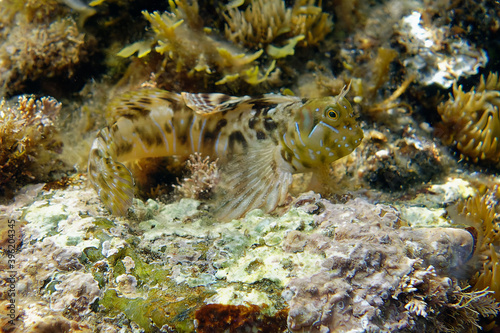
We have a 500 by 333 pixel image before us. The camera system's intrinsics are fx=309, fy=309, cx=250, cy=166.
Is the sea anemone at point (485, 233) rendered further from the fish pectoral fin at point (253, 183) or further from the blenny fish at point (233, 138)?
the fish pectoral fin at point (253, 183)

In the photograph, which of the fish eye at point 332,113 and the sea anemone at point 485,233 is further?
the fish eye at point 332,113

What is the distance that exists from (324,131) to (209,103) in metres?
1.33

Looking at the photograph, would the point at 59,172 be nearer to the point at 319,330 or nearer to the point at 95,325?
the point at 95,325

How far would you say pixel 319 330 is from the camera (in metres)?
1.77

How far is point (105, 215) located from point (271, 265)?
5.19 feet

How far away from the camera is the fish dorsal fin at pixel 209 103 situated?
348 centimetres

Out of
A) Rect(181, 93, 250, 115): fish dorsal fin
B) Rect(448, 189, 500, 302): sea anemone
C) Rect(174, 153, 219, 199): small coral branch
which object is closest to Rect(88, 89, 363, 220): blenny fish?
Rect(181, 93, 250, 115): fish dorsal fin

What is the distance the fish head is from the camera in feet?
10.2

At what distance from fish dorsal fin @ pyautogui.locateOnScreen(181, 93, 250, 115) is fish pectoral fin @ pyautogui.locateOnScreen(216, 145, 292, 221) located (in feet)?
1.89

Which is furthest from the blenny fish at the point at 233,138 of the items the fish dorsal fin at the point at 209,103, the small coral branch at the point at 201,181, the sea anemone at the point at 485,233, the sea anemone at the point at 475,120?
the sea anemone at the point at 475,120

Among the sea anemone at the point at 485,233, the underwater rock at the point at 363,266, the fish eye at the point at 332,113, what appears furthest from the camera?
the fish eye at the point at 332,113

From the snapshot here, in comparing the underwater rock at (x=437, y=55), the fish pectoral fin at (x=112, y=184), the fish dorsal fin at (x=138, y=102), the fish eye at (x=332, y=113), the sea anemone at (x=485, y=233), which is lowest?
the sea anemone at (x=485, y=233)

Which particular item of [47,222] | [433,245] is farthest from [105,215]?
[433,245]

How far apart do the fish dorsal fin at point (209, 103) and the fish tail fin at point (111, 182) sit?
41.6 inches
